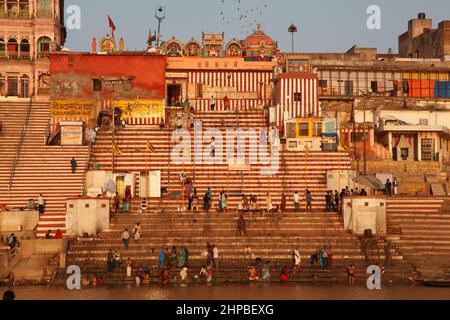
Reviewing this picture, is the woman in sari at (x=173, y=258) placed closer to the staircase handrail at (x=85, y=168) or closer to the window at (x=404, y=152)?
the staircase handrail at (x=85, y=168)

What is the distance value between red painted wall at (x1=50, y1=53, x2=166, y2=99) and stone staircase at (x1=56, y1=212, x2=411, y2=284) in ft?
60.8

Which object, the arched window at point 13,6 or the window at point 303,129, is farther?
the arched window at point 13,6

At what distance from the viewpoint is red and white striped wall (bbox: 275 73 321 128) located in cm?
5966

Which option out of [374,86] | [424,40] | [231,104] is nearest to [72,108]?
[231,104]

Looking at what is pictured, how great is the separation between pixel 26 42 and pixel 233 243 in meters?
30.8

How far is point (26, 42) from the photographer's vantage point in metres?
67.3

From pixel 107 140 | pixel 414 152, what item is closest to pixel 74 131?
pixel 107 140

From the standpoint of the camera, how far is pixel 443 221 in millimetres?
45688

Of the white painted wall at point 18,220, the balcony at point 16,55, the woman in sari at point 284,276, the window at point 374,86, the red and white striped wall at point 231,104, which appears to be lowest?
the woman in sari at point 284,276

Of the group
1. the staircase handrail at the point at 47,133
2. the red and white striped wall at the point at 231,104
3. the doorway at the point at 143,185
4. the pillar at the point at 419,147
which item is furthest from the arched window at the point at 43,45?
the pillar at the point at 419,147

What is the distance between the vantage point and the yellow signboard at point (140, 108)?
59.7 meters

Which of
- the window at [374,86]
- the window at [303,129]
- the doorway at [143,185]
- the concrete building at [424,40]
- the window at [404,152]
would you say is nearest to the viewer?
the doorway at [143,185]

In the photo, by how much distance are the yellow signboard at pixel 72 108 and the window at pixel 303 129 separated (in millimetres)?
11658

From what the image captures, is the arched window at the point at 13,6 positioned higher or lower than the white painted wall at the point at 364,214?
higher
